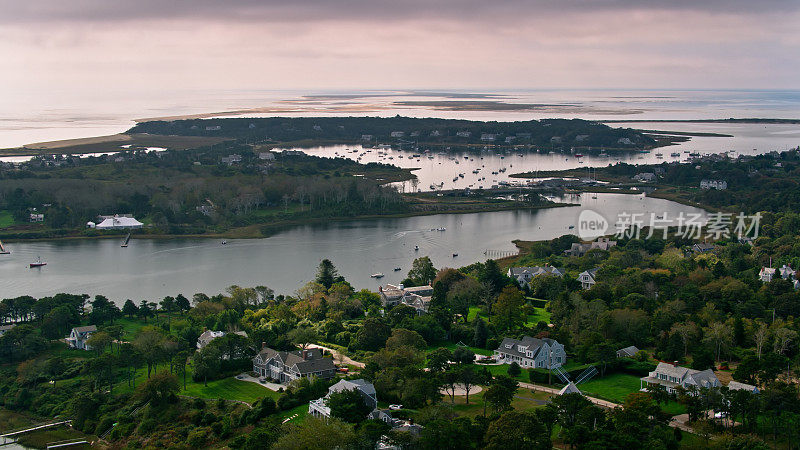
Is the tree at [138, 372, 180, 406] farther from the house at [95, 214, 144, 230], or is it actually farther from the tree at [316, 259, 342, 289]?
the house at [95, 214, 144, 230]

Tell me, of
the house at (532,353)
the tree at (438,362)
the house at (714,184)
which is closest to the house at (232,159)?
the house at (714,184)

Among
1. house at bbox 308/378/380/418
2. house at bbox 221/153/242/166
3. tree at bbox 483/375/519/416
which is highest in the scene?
house at bbox 221/153/242/166

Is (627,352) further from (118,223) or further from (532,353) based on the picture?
(118,223)

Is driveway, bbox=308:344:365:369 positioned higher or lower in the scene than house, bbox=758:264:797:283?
lower

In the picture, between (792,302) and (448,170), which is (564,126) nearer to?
(448,170)

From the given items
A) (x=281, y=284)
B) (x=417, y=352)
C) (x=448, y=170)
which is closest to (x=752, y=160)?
(x=448, y=170)

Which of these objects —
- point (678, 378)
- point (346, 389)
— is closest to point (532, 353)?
point (678, 378)

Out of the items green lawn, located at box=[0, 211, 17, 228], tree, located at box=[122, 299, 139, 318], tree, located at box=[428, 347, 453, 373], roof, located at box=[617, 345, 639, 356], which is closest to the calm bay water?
tree, located at box=[122, 299, 139, 318]

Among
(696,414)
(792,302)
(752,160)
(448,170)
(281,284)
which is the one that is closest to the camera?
(696,414)
